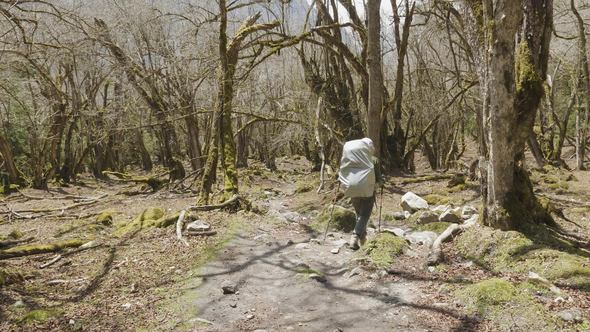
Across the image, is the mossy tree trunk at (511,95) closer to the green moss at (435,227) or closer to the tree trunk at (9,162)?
the green moss at (435,227)

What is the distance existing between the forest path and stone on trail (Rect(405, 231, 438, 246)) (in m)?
0.25

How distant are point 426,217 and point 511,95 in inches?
110

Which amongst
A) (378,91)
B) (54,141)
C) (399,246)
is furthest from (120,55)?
(399,246)

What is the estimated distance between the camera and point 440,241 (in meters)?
5.70

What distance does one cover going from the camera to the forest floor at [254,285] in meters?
4.02

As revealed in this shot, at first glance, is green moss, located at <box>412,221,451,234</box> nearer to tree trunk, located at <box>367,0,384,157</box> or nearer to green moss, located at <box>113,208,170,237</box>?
tree trunk, located at <box>367,0,384,157</box>

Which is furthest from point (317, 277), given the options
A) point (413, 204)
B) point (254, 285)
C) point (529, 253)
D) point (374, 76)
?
point (374, 76)

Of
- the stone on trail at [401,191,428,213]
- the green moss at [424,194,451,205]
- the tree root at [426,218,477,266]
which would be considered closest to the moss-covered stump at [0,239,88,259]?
the tree root at [426,218,477,266]

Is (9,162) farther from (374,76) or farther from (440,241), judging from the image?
(440,241)

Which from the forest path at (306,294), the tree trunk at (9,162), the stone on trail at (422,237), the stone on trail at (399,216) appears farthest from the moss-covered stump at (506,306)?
the tree trunk at (9,162)

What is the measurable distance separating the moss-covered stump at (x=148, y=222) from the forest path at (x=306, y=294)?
1.48 meters

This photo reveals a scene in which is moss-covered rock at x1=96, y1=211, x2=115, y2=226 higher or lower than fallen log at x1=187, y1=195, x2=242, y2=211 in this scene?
lower

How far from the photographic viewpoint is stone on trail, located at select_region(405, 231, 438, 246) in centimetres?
627

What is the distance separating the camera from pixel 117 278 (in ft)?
17.6
